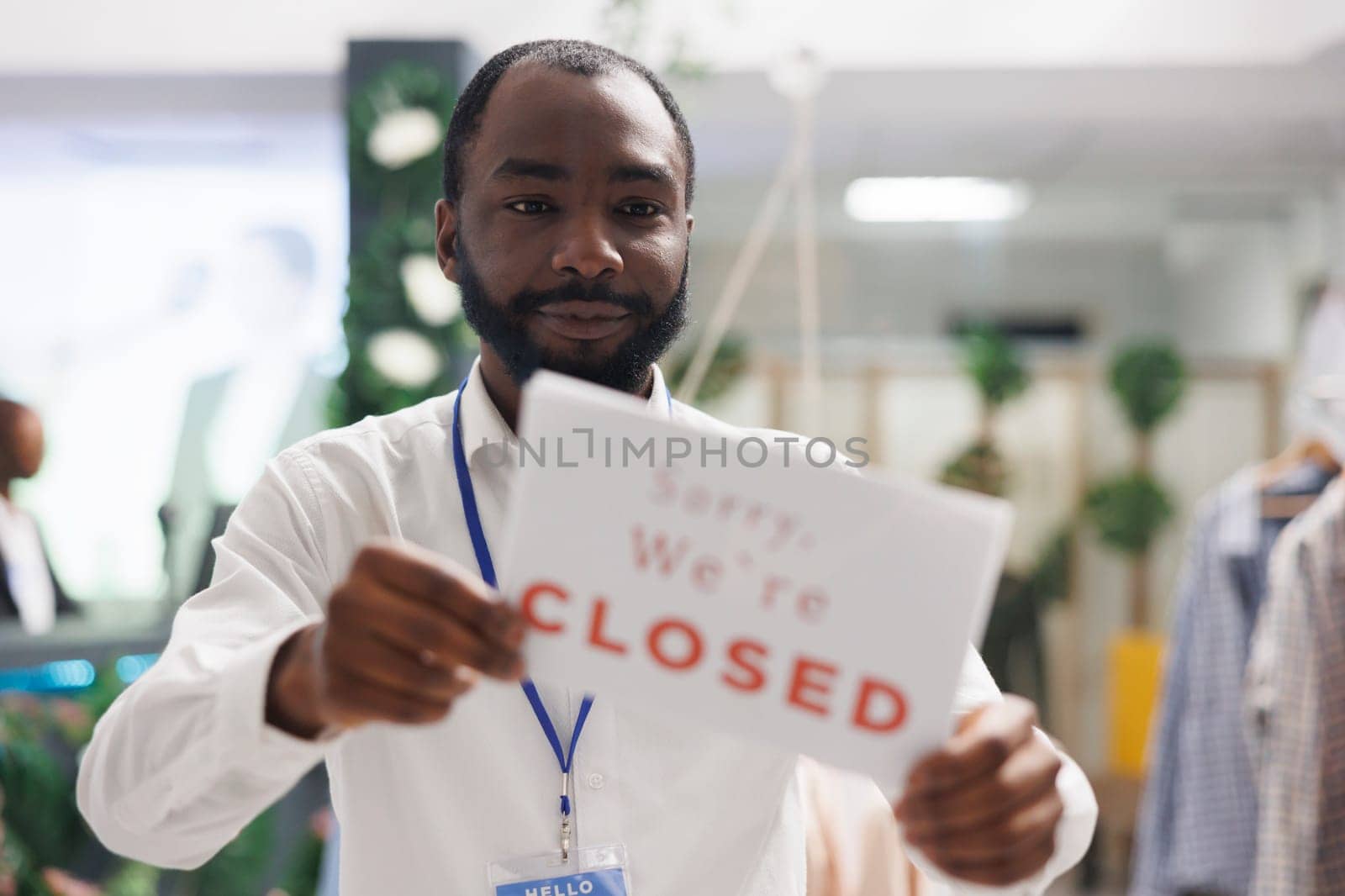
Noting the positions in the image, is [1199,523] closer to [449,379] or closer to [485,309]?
[449,379]

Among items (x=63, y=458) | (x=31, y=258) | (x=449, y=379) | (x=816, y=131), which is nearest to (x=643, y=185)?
(x=449, y=379)

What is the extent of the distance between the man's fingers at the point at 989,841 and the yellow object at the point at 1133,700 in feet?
13.4

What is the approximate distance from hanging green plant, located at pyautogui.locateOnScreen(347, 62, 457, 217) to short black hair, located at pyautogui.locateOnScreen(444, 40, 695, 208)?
201 centimetres

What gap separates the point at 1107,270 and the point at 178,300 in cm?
380

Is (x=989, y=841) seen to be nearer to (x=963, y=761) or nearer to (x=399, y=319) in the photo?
(x=963, y=761)

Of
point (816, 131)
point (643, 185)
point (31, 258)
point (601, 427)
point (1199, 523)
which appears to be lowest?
point (1199, 523)

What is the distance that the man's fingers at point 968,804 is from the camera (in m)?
0.62

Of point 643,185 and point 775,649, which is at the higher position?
point 643,185

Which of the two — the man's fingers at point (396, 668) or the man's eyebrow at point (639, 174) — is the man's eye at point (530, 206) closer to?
the man's eyebrow at point (639, 174)

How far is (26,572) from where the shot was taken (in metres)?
2.99

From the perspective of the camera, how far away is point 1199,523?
263 cm

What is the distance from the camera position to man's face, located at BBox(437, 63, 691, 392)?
2.75 feet

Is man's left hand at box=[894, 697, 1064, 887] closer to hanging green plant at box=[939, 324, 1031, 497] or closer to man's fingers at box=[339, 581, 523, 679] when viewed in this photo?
man's fingers at box=[339, 581, 523, 679]

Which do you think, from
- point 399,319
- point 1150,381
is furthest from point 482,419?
point 1150,381
